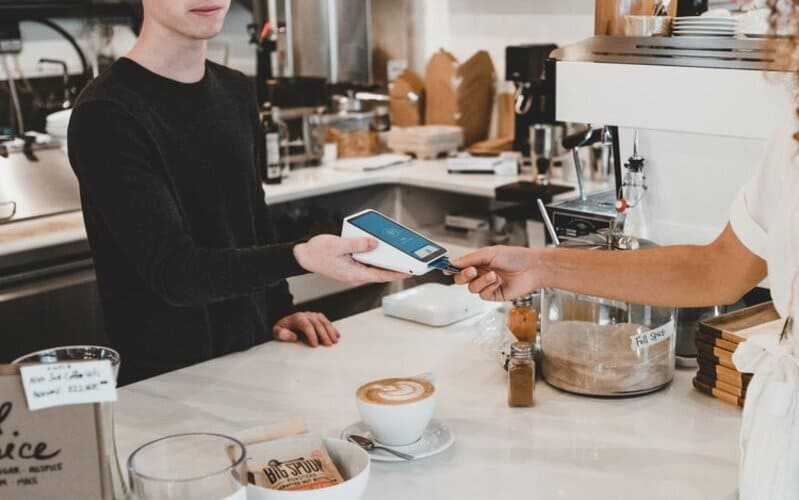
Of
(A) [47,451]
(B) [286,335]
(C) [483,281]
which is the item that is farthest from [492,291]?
(A) [47,451]

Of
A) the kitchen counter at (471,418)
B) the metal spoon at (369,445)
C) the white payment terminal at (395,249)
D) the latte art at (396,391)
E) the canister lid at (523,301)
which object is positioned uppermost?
the white payment terminal at (395,249)

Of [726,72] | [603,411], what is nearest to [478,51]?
[726,72]

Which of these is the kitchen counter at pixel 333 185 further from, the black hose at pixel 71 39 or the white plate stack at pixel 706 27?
the white plate stack at pixel 706 27

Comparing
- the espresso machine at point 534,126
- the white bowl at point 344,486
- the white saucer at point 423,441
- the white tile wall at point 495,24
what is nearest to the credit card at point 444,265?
the white saucer at point 423,441

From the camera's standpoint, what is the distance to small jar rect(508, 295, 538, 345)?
1875 mm

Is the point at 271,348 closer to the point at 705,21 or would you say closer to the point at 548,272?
the point at 548,272

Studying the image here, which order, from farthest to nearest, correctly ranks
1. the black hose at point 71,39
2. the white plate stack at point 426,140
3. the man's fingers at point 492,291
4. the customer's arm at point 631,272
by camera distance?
the white plate stack at point 426,140 → the black hose at point 71,39 → the man's fingers at point 492,291 → the customer's arm at point 631,272

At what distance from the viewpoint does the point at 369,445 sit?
1.52m

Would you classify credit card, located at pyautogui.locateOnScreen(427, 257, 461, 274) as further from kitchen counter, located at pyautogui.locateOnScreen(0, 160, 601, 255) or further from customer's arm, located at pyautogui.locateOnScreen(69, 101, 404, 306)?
kitchen counter, located at pyautogui.locateOnScreen(0, 160, 601, 255)

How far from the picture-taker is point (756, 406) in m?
1.38

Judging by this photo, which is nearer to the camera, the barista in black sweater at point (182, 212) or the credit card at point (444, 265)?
the credit card at point (444, 265)

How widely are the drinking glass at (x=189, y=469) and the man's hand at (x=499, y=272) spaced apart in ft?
2.21

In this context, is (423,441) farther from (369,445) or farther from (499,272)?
(499,272)

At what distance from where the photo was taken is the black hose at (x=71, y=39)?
12.5 feet
